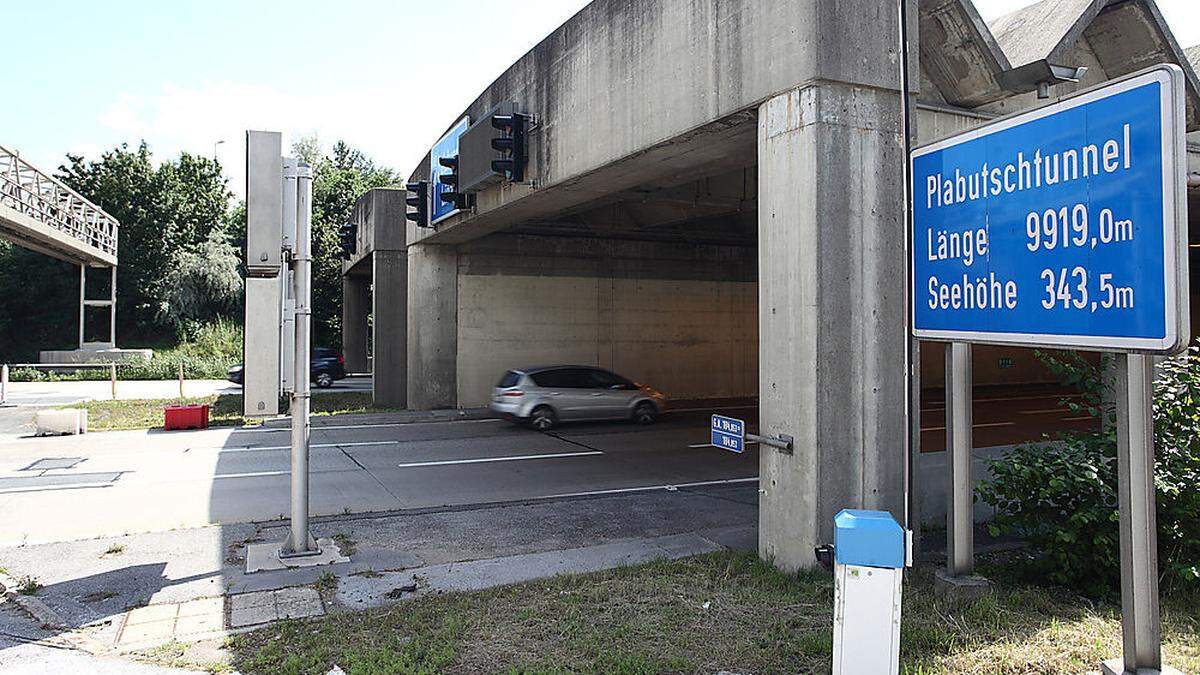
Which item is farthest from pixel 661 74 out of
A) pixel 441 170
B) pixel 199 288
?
pixel 199 288

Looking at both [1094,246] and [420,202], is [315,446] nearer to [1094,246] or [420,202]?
[420,202]

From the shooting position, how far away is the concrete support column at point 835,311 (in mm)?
6684

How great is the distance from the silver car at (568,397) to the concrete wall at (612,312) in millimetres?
3415

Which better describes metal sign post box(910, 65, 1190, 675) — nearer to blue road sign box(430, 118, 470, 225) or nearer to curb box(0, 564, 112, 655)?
curb box(0, 564, 112, 655)

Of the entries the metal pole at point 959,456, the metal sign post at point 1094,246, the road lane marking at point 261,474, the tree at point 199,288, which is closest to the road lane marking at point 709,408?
the road lane marking at point 261,474

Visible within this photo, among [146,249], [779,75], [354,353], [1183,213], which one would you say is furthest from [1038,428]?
[146,249]

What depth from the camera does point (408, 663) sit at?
4.99 m

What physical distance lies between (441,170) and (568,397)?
5722mm

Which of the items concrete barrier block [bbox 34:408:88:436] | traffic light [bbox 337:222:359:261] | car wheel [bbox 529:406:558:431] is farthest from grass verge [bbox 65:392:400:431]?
traffic light [bbox 337:222:359:261]

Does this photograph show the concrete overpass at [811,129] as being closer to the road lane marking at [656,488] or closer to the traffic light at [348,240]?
the traffic light at [348,240]

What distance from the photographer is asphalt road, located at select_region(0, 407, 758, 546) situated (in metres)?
9.80

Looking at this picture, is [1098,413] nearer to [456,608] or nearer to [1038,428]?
[456,608]

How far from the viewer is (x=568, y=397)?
17953mm

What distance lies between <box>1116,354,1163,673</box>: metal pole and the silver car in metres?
14.0
